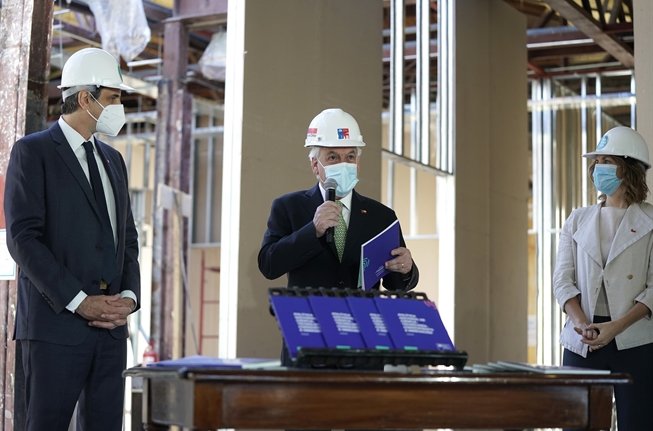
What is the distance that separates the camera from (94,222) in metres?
3.35

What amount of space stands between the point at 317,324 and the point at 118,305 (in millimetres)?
1007

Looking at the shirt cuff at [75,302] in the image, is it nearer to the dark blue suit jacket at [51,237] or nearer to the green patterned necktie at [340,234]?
the dark blue suit jacket at [51,237]

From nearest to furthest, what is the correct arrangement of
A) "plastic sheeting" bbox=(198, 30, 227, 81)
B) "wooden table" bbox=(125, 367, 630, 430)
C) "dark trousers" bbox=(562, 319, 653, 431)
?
1. "wooden table" bbox=(125, 367, 630, 430)
2. "dark trousers" bbox=(562, 319, 653, 431)
3. "plastic sheeting" bbox=(198, 30, 227, 81)

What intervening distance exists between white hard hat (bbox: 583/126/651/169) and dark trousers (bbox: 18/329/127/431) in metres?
2.01

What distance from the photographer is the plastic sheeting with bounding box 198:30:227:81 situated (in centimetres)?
1022

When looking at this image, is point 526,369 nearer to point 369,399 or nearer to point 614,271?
point 369,399

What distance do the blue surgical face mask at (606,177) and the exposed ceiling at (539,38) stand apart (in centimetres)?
456

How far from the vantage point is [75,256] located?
3289mm

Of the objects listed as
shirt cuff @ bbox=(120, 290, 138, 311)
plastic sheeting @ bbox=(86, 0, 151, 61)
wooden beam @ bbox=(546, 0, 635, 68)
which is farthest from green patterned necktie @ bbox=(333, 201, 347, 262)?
wooden beam @ bbox=(546, 0, 635, 68)

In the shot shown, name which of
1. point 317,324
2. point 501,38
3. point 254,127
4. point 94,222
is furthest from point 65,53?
point 317,324

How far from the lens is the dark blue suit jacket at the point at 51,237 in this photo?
3.18 meters

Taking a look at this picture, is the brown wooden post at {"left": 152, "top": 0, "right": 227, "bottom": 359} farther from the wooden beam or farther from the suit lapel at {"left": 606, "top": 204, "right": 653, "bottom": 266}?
the suit lapel at {"left": 606, "top": 204, "right": 653, "bottom": 266}

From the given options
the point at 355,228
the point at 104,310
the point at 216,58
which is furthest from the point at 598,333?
the point at 216,58

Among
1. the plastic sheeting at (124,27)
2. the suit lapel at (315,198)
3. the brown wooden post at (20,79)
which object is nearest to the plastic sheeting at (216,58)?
the plastic sheeting at (124,27)
